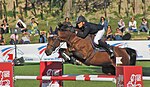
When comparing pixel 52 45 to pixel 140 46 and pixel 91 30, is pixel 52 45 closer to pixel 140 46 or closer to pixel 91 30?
pixel 91 30

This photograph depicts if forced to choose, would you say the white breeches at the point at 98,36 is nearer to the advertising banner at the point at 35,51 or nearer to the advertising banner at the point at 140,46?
the advertising banner at the point at 35,51

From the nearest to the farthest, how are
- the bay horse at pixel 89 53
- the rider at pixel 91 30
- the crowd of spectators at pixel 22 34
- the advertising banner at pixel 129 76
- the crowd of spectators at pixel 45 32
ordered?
the advertising banner at pixel 129 76 → the rider at pixel 91 30 → the bay horse at pixel 89 53 → the crowd of spectators at pixel 22 34 → the crowd of spectators at pixel 45 32

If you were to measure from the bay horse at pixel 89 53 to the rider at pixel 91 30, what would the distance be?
0.64 ft

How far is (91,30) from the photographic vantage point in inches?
693

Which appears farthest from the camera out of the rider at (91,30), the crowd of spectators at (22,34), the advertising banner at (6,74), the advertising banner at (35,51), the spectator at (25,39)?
the crowd of spectators at (22,34)

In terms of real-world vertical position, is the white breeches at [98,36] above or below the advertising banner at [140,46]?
above

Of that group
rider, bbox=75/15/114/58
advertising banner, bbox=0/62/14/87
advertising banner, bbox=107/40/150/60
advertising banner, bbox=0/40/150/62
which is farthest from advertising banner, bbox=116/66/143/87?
advertising banner, bbox=107/40/150/60

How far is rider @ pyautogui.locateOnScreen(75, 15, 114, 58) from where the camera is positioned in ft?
55.8

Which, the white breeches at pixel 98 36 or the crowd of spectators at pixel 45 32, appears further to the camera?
the crowd of spectators at pixel 45 32

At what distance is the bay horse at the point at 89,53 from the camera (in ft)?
56.9

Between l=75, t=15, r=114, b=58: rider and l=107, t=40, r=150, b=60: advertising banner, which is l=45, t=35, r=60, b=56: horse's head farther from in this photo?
l=107, t=40, r=150, b=60: advertising banner

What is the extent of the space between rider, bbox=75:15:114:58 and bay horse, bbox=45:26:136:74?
196 millimetres

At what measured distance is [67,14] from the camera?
1473 inches

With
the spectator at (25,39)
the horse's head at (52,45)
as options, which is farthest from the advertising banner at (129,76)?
the spectator at (25,39)
